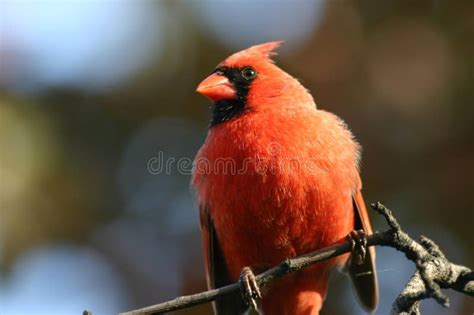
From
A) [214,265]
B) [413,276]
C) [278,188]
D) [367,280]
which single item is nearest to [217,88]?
[278,188]

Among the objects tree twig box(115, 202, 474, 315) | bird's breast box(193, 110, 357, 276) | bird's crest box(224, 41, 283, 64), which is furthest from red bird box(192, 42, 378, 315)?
tree twig box(115, 202, 474, 315)

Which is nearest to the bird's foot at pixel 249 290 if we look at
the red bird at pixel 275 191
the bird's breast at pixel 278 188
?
the red bird at pixel 275 191

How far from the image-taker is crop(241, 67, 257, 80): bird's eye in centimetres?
413

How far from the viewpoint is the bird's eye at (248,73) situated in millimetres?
4133

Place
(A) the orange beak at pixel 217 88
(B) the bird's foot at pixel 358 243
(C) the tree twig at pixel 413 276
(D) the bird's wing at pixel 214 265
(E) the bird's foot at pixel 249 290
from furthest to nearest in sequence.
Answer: (A) the orange beak at pixel 217 88
(D) the bird's wing at pixel 214 265
(E) the bird's foot at pixel 249 290
(B) the bird's foot at pixel 358 243
(C) the tree twig at pixel 413 276

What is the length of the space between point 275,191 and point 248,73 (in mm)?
1105

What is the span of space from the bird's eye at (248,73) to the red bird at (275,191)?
89 millimetres

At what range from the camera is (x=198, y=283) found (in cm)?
418

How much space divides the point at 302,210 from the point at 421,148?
87 cm

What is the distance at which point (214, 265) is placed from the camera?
387 cm

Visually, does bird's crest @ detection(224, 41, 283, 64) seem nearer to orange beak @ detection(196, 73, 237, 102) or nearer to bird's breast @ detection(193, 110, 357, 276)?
orange beak @ detection(196, 73, 237, 102)

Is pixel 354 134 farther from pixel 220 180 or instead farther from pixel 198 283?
pixel 198 283

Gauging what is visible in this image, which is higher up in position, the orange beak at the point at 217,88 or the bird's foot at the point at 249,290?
the orange beak at the point at 217,88

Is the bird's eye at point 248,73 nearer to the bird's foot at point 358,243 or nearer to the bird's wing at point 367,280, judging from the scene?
the bird's wing at point 367,280
